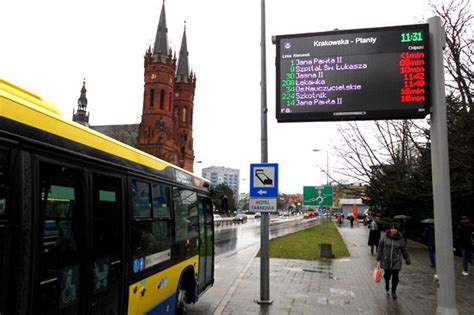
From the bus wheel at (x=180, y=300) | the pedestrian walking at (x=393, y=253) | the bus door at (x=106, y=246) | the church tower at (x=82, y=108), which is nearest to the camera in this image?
the bus door at (x=106, y=246)

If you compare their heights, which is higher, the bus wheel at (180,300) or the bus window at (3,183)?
the bus window at (3,183)

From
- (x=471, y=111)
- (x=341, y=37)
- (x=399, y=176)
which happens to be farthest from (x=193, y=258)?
(x=399, y=176)

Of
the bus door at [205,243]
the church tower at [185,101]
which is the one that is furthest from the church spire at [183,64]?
the bus door at [205,243]

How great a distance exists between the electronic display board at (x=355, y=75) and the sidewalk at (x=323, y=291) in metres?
3.92

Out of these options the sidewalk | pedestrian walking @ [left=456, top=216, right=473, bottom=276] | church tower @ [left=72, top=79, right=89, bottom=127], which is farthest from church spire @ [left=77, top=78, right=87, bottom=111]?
pedestrian walking @ [left=456, top=216, right=473, bottom=276]

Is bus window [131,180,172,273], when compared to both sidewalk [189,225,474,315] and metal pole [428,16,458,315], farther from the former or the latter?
metal pole [428,16,458,315]

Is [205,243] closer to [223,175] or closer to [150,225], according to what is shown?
[150,225]

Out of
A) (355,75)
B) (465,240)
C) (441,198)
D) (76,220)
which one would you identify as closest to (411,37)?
(355,75)

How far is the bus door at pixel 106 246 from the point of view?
13.7 ft

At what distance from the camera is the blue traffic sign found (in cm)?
948

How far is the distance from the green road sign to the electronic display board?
20.9m

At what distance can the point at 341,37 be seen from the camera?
317 inches

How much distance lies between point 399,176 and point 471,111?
9.07 m

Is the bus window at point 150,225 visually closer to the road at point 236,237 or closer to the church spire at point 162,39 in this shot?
the road at point 236,237
